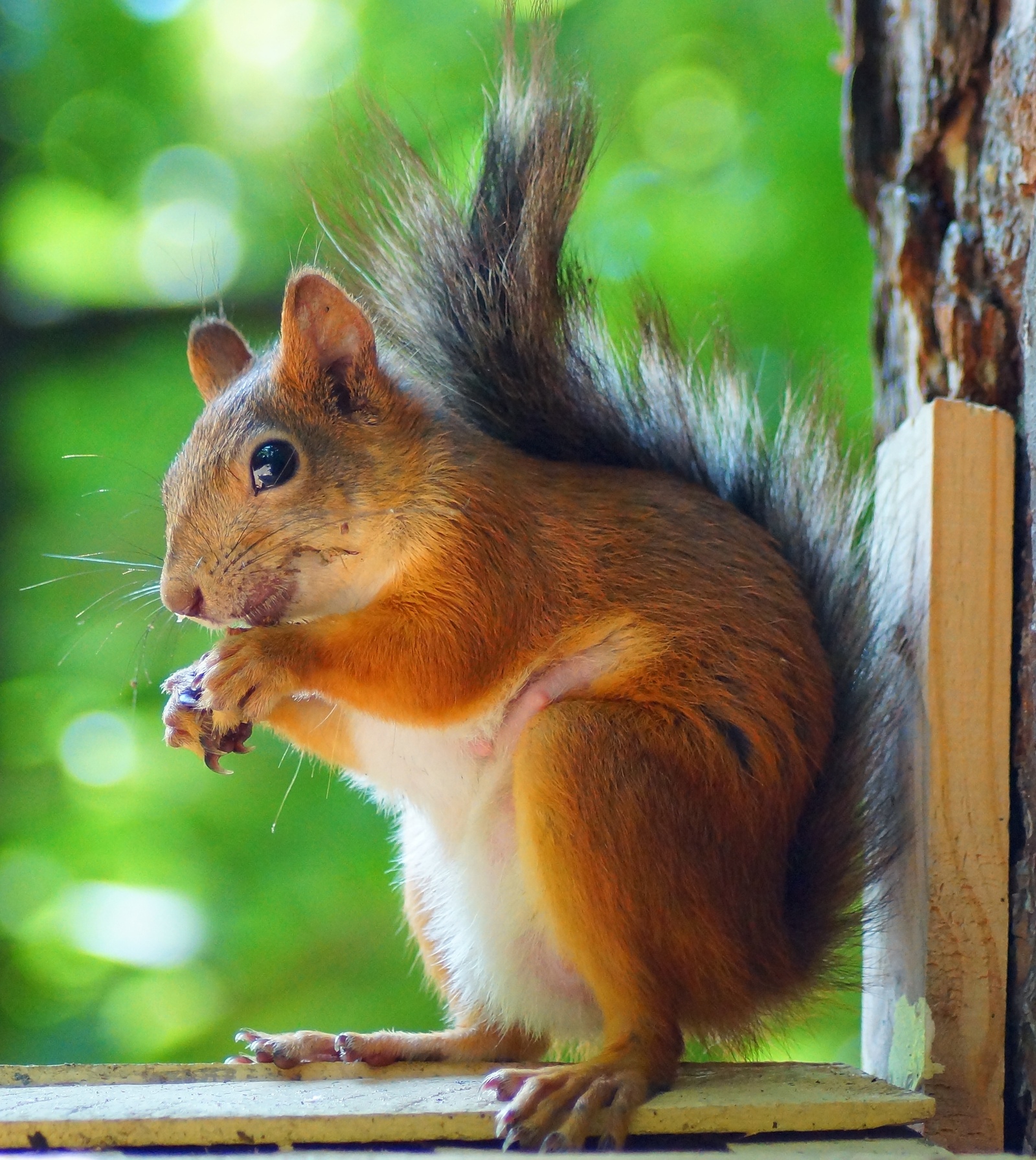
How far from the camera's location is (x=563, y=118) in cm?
161

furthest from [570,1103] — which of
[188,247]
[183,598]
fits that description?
[188,247]

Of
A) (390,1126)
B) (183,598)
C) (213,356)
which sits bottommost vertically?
(390,1126)

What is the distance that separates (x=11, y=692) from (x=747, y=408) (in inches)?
72.3

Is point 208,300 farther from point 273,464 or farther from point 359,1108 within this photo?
point 359,1108

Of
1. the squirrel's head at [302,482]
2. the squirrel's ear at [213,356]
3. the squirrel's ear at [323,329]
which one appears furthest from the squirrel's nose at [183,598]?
the squirrel's ear at [213,356]

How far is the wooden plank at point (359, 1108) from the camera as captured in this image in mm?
1136

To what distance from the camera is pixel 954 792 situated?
146 cm

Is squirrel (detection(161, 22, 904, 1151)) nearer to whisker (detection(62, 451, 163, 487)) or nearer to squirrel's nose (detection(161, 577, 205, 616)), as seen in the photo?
squirrel's nose (detection(161, 577, 205, 616))

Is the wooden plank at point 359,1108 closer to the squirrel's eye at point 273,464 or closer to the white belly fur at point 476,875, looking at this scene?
the white belly fur at point 476,875

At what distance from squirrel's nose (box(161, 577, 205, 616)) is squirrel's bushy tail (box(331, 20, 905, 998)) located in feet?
1.55

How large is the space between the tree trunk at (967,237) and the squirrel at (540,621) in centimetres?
17

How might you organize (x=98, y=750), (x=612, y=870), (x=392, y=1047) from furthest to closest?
(x=98, y=750)
(x=392, y=1047)
(x=612, y=870)

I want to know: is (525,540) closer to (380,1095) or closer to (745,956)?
(745,956)

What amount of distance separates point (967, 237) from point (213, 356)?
1079 mm
